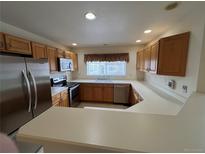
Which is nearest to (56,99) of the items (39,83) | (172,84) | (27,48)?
(39,83)

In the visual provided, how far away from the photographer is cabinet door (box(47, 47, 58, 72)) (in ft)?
9.34

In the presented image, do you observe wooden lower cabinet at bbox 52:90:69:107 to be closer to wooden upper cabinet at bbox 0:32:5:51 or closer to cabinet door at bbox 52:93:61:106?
cabinet door at bbox 52:93:61:106

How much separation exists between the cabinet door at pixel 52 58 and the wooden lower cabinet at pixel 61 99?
A: 0.72m

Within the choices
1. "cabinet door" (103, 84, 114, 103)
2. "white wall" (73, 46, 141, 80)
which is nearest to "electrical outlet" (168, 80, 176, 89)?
"cabinet door" (103, 84, 114, 103)

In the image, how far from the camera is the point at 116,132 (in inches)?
28.4

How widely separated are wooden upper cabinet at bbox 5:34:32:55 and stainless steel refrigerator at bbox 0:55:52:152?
394 millimetres

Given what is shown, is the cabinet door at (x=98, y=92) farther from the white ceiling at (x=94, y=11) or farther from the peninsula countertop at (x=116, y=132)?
the peninsula countertop at (x=116, y=132)

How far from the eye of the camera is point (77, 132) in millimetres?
724

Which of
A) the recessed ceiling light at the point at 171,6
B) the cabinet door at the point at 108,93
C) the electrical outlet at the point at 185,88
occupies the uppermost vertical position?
the recessed ceiling light at the point at 171,6

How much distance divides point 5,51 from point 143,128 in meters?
2.22

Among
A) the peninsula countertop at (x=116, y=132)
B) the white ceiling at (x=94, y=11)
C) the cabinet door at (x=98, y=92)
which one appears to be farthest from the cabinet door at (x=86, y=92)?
the peninsula countertop at (x=116, y=132)

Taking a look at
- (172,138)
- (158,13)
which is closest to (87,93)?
(158,13)

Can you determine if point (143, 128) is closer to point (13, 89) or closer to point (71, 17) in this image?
point (13, 89)

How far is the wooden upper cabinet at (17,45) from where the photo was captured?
5.72 ft
